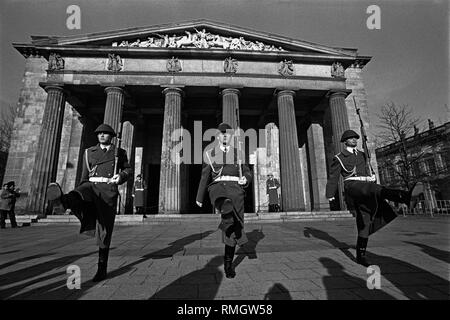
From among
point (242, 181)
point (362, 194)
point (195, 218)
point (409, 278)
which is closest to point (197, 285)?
point (242, 181)

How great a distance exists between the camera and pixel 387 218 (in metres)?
3.97

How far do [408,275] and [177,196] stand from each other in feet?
37.9

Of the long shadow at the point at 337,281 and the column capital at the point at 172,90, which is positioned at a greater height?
the column capital at the point at 172,90

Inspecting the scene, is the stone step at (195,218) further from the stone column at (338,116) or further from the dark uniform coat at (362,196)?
the dark uniform coat at (362,196)

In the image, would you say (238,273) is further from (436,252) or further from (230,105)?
(230,105)

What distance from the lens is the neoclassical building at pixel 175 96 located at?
14.5 meters

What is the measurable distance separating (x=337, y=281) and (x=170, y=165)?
11.9 meters

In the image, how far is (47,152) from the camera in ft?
45.4

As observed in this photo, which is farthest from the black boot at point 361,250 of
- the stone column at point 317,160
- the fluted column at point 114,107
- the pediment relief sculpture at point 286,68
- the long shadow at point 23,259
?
the stone column at point 317,160

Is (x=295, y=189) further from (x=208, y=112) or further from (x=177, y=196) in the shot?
(x=208, y=112)

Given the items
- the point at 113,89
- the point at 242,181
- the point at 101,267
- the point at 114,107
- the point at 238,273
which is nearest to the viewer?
the point at 101,267

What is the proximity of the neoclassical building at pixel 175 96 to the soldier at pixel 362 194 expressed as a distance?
33.2 ft
